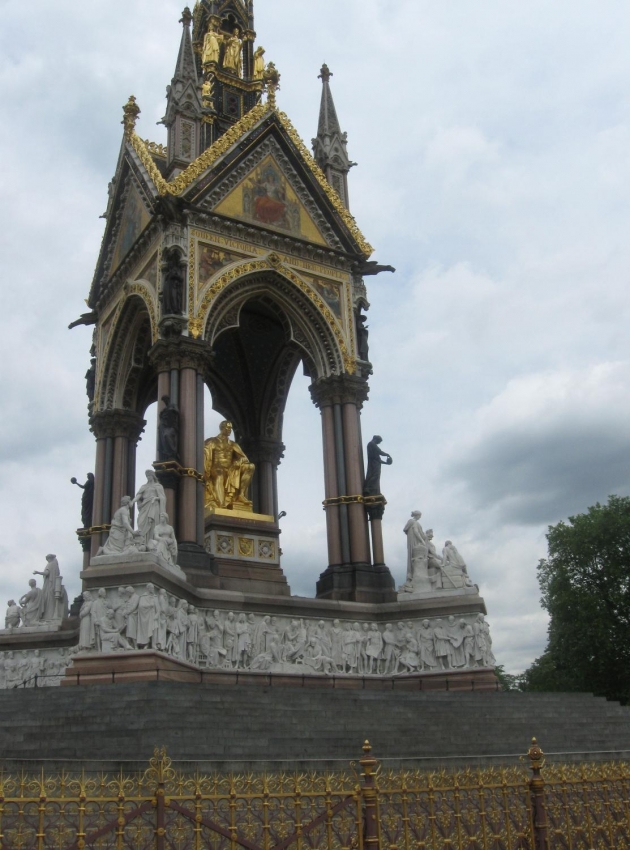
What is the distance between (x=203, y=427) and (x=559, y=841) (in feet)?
46.9

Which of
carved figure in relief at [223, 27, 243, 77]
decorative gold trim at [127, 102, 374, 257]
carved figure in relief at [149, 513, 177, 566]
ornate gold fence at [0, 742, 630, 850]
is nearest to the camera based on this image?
ornate gold fence at [0, 742, 630, 850]

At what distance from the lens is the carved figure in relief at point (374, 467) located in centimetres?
2161

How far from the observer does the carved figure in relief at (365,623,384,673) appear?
19.6 meters

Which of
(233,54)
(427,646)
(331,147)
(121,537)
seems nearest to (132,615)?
(121,537)

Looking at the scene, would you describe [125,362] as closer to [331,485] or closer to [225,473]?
[225,473]

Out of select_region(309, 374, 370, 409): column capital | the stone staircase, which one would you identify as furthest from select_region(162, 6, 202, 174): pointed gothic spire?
the stone staircase

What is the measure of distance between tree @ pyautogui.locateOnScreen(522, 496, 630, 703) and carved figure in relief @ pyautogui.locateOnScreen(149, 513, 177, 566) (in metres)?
22.7

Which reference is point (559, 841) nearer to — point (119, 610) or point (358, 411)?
point (119, 610)

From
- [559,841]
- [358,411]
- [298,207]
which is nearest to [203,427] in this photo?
[358,411]

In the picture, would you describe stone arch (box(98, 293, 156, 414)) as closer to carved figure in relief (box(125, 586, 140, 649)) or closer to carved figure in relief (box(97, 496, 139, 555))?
carved figure in relief (box(97, 496, 139, 555))

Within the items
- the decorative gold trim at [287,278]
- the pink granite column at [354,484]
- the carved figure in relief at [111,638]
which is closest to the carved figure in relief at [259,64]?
the decorative gold trim at [287,278]

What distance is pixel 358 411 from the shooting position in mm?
22531

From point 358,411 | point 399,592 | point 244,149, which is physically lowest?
point 399,592

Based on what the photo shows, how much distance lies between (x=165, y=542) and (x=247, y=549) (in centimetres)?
460
